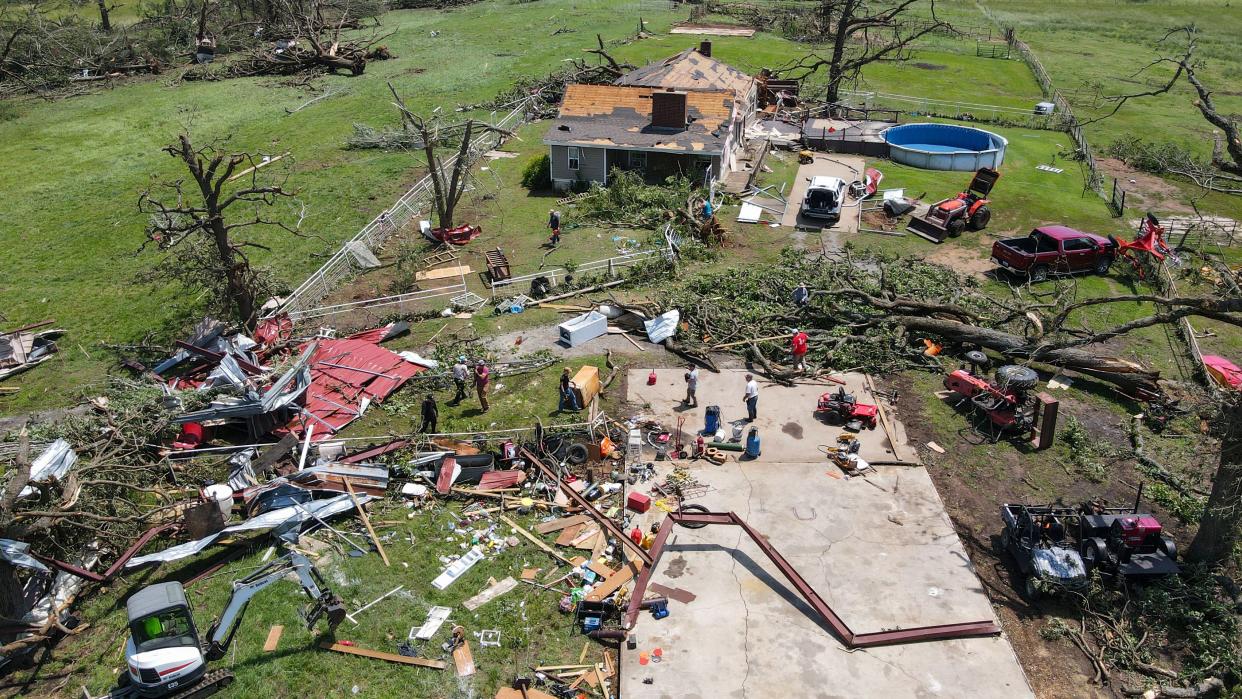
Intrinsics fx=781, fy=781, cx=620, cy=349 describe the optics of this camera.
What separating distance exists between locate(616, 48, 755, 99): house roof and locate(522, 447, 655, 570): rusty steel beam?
89.8 feet

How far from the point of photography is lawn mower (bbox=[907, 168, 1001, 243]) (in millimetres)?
30734

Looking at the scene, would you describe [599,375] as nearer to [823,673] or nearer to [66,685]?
[823,673]

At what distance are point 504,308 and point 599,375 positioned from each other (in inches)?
210

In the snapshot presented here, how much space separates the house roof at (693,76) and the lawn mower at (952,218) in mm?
12803

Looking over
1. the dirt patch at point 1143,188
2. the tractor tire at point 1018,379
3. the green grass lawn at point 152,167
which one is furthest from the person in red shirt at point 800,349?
the dirt patch at point 1143,188

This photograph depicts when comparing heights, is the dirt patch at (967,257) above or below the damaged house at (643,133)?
below

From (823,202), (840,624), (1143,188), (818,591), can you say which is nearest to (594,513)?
(818,591)

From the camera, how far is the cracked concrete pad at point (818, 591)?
43.7 feet

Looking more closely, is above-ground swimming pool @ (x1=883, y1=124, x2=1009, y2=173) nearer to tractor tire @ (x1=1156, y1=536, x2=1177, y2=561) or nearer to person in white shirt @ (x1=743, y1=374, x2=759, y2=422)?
person in white shirt @ (x1=743, y1=374, x2=759, y2=422)

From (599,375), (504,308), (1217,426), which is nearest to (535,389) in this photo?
(599,375)

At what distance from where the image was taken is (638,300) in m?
25.6

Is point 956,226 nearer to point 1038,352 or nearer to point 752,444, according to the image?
point 1038,352

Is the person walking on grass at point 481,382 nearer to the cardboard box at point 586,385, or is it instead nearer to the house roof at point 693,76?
A: the cardboard box at point 586,385

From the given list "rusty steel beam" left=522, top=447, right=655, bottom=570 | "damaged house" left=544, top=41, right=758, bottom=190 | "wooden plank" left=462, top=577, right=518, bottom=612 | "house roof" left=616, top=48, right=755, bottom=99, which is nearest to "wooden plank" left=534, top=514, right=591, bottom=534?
"rusty steel beam" left=522, top=447, right=655, bottom=570
